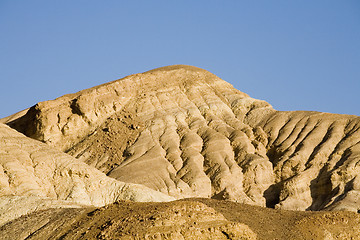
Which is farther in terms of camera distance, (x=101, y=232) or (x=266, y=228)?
(x=266, y=228)

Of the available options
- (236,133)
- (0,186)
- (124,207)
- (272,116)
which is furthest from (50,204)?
(272,116)

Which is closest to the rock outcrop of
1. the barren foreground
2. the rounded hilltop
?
the barren foreground

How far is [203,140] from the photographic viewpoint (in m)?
110

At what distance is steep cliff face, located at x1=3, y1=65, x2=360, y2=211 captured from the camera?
325ft

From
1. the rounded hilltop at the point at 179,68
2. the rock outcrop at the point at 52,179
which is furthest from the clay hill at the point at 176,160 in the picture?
the rounded hilltop at the point at 179,68

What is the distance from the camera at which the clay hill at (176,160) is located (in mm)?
61594

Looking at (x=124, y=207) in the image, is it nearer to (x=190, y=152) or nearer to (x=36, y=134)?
(x=190, y=152)

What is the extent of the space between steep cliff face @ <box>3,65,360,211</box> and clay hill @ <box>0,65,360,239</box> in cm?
14

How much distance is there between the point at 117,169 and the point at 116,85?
20.4 metres

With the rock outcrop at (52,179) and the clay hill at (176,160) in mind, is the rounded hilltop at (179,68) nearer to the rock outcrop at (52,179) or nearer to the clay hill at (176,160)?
the clay hill at (176,160)

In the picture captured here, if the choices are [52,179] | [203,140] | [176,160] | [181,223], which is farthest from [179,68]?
[181,223]

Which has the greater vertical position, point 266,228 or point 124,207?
point 124,207

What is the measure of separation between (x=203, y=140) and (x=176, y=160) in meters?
6.26

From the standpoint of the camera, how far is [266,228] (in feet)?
191
